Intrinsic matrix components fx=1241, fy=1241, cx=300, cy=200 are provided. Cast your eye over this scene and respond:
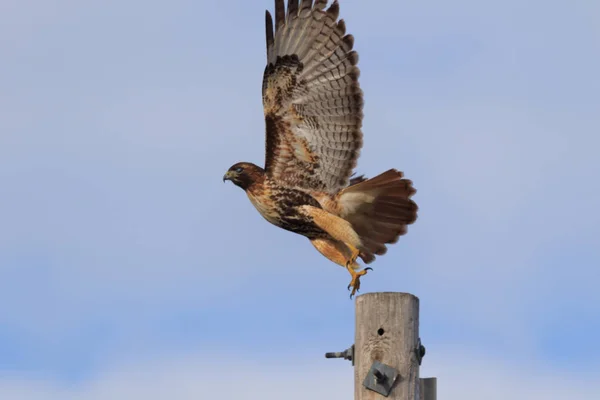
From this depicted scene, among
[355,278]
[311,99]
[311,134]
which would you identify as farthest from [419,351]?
[311,99]

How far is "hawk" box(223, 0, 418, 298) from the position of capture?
30.2 ft

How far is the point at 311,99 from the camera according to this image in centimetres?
973

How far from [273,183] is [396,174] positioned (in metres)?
1.04

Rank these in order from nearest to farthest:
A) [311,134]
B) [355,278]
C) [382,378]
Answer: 1. [382,378]
2. [355,278]
3. [311,134]

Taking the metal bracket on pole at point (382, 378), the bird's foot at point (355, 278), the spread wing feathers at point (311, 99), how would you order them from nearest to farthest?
the metal bracket on pole at point (382, 378), the bird's foot at point (355, 278), the spread wing feathers at point (311, 99)

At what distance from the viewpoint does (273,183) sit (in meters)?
9.47

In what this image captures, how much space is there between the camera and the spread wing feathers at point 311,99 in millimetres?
9609

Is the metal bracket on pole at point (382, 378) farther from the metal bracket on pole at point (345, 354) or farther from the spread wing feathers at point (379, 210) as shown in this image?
the spread wing feathers at point (379, 210)

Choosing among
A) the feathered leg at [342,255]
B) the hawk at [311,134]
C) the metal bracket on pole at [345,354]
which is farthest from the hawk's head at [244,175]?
the metal bracket on pole at [345,354]

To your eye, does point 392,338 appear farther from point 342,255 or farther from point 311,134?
point 311,134

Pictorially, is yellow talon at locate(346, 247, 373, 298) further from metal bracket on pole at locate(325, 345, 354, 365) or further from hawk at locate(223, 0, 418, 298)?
metal bracket on pole at locate(325, 345, 354, 365)

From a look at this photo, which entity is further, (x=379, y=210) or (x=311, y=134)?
(x=311, y=134)

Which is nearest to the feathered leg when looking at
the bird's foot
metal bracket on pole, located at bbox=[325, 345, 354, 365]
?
the bird's foot

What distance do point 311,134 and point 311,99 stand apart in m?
0.29
